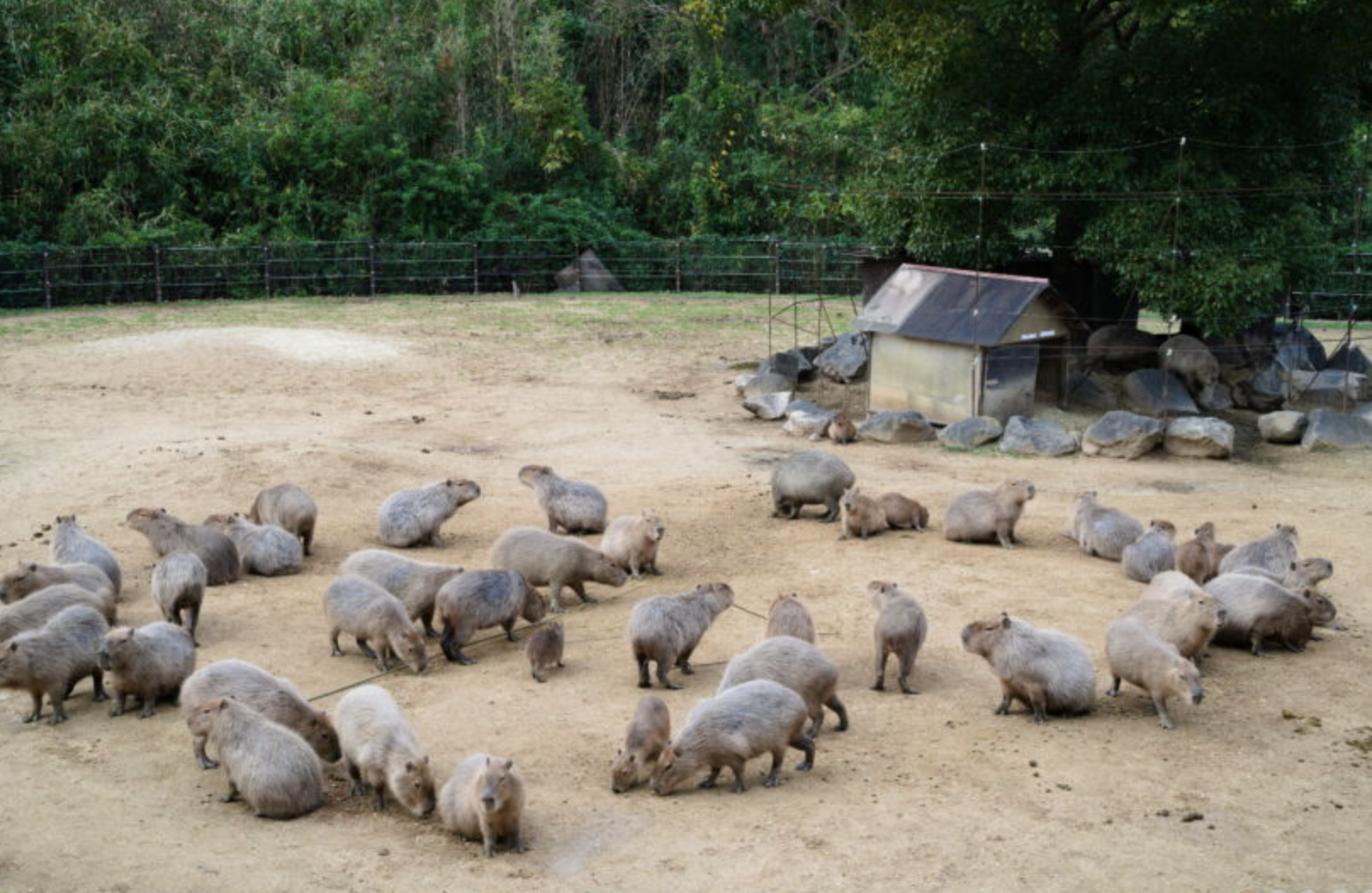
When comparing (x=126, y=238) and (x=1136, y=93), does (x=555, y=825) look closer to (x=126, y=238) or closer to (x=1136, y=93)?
(x=1136, y=93)

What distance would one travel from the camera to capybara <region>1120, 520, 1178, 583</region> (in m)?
10.9

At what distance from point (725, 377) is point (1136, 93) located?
22.6 ft

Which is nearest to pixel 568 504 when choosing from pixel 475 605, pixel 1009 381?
pixel 475 605

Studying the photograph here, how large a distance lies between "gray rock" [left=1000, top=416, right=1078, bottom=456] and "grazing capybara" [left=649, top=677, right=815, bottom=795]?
9.36 meters

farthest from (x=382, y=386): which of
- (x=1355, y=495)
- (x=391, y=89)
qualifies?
(x=391, y=89)

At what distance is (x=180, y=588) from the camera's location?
9.36 metres

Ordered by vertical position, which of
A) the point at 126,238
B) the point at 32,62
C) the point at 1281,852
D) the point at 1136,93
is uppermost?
the point at 32,62

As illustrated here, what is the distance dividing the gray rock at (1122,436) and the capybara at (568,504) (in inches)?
261

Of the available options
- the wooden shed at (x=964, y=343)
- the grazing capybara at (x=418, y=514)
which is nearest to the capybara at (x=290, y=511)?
the grazing capybara at (x=418, y=514)

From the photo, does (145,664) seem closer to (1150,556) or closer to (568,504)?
(568,504)

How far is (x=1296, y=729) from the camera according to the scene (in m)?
8.12

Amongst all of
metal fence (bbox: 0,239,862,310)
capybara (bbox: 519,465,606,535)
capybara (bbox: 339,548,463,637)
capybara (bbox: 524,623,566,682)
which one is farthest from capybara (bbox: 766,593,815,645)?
metal fence (bbox: 0,239,862,310)

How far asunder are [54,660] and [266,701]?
5.08 feet

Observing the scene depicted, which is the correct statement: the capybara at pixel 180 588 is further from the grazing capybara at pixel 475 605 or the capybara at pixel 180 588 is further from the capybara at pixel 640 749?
the capybara at pixel 640 749
